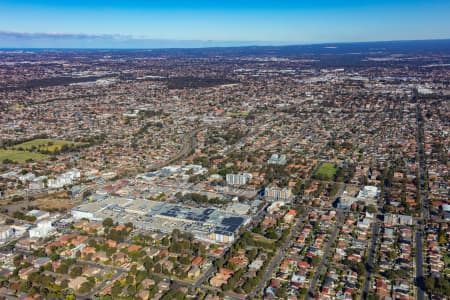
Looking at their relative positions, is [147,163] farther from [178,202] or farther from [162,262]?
[162,262]

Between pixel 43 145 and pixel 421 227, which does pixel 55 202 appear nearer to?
pixel 43 145

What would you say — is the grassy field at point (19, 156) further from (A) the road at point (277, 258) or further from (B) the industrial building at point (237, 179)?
(A) the road at point (277, 258)

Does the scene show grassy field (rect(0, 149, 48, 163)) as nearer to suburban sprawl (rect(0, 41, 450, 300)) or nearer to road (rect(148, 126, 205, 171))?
suburban sprawl (rect(0, 41, 450, 300))

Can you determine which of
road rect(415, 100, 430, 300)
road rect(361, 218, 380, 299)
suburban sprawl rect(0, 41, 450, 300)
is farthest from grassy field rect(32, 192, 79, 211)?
road rect(415, 100, 430, 300)

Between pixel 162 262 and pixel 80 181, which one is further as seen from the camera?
pixel 80 181

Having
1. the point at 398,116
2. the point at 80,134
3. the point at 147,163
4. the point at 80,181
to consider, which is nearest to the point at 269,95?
the point at 398,116

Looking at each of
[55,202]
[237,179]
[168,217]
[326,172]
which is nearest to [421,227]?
[326,172]
